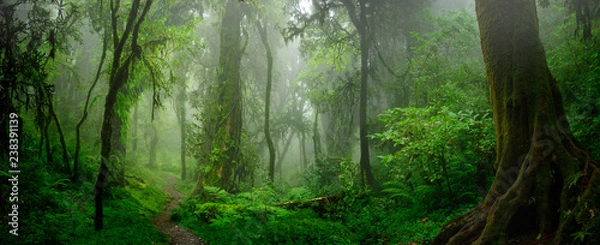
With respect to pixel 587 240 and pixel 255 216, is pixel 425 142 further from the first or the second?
pixel 255 216

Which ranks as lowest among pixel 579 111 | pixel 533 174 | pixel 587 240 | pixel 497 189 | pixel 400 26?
pixel 587 240

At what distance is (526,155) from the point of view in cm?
386

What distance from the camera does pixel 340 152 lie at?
1947 centimetres

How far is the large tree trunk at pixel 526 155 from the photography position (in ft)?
10.7

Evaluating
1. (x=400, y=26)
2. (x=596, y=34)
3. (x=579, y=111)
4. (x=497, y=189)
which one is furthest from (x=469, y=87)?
(x=497, y=189)

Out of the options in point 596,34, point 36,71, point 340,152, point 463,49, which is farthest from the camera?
point 340,152

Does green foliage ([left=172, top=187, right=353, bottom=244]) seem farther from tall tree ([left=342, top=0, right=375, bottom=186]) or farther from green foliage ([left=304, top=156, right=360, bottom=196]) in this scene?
tall tree ([left=342, top=0, right=375, bottom=186])

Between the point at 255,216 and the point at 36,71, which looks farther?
the point at 255,216

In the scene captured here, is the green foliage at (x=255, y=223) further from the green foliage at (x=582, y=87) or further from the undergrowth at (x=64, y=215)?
the green foliage at (x=582, y=87)

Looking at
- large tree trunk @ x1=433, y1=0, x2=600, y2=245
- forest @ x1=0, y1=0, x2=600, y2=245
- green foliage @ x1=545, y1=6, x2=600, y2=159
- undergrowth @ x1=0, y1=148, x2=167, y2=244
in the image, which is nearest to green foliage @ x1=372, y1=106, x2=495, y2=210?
forest @ x1=0, y1=0, x2=600, y2=245

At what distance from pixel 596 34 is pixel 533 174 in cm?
760

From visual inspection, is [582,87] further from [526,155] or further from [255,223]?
[255,223]

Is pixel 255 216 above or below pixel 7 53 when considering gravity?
below

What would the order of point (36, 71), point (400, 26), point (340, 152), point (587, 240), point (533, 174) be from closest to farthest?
1. point (587, 240)
2. point (533, 174)
3. point (36, 71)
4. point (400, 26)
5. point (340, 152)
